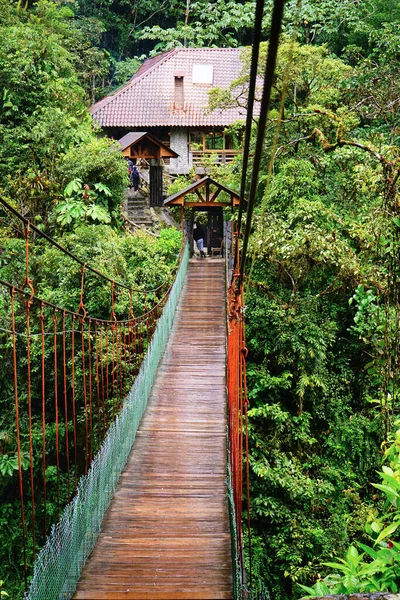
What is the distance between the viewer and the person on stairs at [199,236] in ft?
40.7

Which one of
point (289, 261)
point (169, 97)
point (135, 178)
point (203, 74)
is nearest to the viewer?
point (289, 261)

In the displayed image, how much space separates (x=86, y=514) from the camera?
3.53 m

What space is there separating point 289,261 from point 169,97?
8.88 metres

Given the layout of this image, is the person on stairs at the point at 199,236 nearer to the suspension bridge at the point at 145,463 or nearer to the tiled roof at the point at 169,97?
the tiled roof at the point at 169,97

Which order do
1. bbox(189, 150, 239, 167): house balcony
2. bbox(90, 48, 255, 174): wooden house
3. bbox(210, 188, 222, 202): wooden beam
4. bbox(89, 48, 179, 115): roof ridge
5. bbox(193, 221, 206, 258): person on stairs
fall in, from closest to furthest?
bbox(210, 188, 222, 202): wooden beam, bbox(193, 221, 206, 258): person on stairs, bbox(189, 150, 239, 167): house balcony, bbox(90, 48, 255, 174): wooden house, bbox(89, 48, 179, 115): roof ridge

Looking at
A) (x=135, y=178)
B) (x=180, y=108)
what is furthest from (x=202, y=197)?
(x=180, y=108)

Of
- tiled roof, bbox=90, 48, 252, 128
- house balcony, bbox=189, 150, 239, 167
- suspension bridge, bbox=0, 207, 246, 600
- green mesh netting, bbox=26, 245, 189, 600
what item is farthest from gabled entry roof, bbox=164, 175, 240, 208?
green mesh netting, bbox=26, 245, 189, 600

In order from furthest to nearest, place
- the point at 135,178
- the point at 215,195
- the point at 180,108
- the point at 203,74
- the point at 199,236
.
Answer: the point at 203,74
the point at 180,108
the point at 135,178
the point at 199,236
the point at 215,195

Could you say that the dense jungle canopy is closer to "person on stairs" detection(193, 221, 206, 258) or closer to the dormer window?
"person on stairs" detection(193, 221, 206, 258)

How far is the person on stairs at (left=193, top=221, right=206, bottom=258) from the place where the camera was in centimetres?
1240

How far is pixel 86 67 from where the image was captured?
56.1ft

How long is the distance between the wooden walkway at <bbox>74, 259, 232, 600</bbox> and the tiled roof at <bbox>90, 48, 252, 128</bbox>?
8723 mm

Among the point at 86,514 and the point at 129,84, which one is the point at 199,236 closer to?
the point at 129,84

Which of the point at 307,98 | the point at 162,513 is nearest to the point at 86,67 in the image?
the point at 307,98
